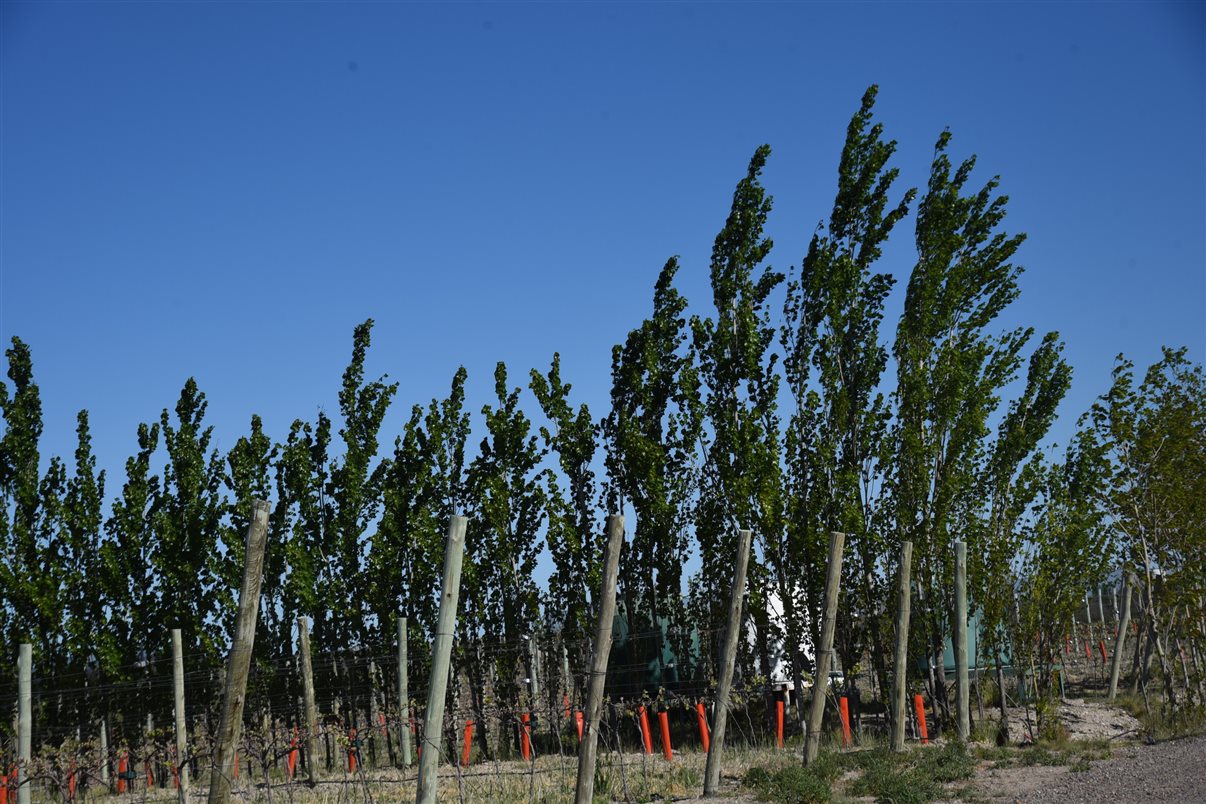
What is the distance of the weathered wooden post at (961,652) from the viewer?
13.2m

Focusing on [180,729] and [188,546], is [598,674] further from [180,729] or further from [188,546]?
[188,546]

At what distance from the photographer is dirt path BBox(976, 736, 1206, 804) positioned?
30.9 feet

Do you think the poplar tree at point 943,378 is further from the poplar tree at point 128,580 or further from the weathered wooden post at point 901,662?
the poplar tree at point 128,580

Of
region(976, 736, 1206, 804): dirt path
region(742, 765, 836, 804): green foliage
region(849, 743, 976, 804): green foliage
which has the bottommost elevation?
region(976, 736, 1206, 804): dirt path

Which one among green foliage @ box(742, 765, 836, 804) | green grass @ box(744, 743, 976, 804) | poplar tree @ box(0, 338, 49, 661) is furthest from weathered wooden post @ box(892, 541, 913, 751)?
poplar tree @ box(0, 338, 49, 661)

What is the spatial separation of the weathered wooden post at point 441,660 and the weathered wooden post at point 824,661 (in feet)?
15.0

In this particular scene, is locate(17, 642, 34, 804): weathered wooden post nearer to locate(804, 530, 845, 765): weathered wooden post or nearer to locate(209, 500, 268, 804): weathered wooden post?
locate(209, 500, 268, 804): weathered wooden post

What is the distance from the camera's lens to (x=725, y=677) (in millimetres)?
10227

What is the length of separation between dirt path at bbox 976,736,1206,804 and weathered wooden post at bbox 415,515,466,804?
5550 millimetres

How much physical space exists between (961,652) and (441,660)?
336 inches

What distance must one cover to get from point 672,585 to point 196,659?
9371 millimetres

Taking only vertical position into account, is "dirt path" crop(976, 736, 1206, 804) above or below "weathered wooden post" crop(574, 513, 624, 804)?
below

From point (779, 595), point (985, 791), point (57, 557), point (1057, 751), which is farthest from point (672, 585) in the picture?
point (57, 557)

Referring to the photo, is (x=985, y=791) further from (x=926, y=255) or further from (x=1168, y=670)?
(x=926, y=255)
